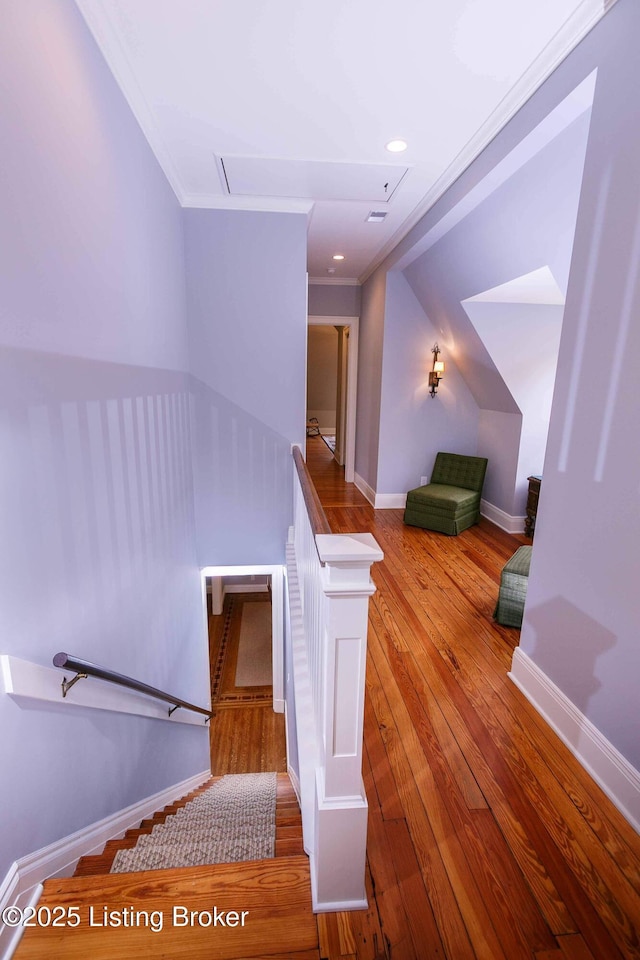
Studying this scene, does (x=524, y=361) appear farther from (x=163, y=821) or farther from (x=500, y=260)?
(x=163, y=821)

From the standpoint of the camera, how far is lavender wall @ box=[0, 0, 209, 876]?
4.08 ft

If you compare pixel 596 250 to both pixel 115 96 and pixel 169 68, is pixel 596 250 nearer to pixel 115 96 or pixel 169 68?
pixel 169 68

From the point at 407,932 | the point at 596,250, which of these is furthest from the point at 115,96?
the point at 407,932

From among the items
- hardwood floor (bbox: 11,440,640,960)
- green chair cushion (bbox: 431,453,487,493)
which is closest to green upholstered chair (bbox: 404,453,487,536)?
green chair cushion (bbox: 431,453,487,493)

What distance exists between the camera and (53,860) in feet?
4.79

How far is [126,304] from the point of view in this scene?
7.09 ft

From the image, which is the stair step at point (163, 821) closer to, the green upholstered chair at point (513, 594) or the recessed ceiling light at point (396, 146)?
the green upholstered chair at point (513, 594)

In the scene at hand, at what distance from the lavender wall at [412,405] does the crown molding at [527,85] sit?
6.06 feet

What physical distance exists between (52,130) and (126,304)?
0.78 meters

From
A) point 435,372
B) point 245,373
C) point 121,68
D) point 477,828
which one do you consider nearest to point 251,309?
point 245,373

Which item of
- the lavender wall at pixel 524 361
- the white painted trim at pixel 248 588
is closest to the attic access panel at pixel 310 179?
the lavender wall at pixel 524 361

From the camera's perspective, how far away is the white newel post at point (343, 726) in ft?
3.89

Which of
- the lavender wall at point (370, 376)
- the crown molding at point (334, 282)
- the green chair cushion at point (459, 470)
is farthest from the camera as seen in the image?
the crown molding at point (334, 282)

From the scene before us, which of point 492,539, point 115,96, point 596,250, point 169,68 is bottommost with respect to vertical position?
point 492,539
